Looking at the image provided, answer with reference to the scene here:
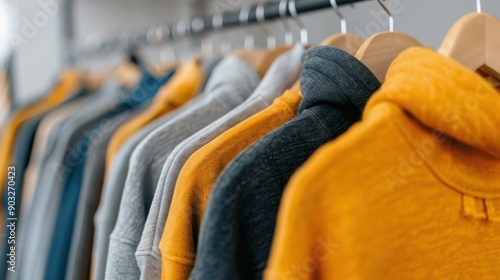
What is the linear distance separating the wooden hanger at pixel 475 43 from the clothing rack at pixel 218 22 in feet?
0.53

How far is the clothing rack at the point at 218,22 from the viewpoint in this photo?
2.44 ft

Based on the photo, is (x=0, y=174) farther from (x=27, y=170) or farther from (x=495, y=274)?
(x=495, y=274)

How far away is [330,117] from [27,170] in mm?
791

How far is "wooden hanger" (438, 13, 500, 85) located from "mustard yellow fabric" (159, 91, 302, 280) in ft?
0.59

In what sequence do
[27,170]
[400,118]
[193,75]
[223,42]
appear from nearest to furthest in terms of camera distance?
[400,118]
[193,75]
[27,170]
[223,42]

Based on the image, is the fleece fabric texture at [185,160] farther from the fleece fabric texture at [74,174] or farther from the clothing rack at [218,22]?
the fleece fabric texture at [74,174]

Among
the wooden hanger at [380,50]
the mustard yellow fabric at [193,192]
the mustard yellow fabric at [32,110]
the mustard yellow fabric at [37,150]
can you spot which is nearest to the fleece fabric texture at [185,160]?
the mustard yellow fabric at [193,192]

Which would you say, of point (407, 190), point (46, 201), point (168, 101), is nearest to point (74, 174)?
point (46, 201)

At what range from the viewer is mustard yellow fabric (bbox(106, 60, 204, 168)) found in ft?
2.60

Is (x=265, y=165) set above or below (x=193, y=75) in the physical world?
below

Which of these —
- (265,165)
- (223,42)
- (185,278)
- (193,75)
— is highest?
(223,42)

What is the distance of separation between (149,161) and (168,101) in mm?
214

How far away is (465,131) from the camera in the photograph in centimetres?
43

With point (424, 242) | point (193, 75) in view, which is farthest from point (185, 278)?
point (193, 75)
